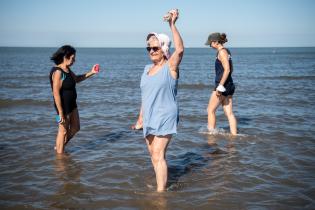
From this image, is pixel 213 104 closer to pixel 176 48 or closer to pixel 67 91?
pixel 67 91

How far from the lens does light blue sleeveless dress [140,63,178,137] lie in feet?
12.4

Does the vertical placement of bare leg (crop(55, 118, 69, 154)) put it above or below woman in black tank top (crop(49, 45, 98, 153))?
below

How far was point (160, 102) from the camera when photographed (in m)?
3.89

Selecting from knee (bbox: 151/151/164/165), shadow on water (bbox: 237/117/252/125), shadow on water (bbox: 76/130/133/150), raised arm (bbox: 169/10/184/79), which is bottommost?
shadow on water (bbox: 76/130/133/150)

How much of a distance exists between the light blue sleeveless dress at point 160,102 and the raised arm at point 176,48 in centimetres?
7

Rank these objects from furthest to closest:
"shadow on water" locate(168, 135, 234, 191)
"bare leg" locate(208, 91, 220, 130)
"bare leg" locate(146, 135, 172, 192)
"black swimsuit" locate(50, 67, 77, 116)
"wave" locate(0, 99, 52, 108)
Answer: "wave" locate(0, 99, 52, 108) < "bare leg" locate(208, 91, 220, 130) < "black swimsuit" locate(50, 67, 77, 116) < "shadow on water" locate(168, 135, 234, 191) < "bare leg" locate(146, 135, 172, 192)

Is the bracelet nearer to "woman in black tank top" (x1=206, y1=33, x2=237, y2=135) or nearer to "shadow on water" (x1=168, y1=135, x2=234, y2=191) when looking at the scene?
"woman in black tank top" (x1=206, y1=33, x2=237, y2=135)

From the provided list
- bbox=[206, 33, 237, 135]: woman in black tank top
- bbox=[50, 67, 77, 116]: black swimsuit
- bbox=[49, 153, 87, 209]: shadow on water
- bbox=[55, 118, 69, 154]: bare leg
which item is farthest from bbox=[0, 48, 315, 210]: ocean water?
bbox=[50, 67, 77, 116]: black swimsuit

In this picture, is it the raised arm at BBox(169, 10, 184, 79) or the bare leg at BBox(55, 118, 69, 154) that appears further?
the bare leg at BBox(55, 118, 69, 154)

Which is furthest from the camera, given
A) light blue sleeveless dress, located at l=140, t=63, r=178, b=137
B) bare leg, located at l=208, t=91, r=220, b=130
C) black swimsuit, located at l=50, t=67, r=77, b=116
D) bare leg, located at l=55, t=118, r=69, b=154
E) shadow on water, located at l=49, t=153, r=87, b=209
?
bare leg, located at l=208, t=91, r=220, b=130

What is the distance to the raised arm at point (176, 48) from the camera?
3.64 m

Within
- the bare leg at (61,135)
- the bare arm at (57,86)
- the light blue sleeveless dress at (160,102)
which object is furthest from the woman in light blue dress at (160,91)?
the bare leg at (61,135)

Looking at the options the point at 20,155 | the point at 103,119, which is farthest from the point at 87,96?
the point at 20,155

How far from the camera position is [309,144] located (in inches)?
272
